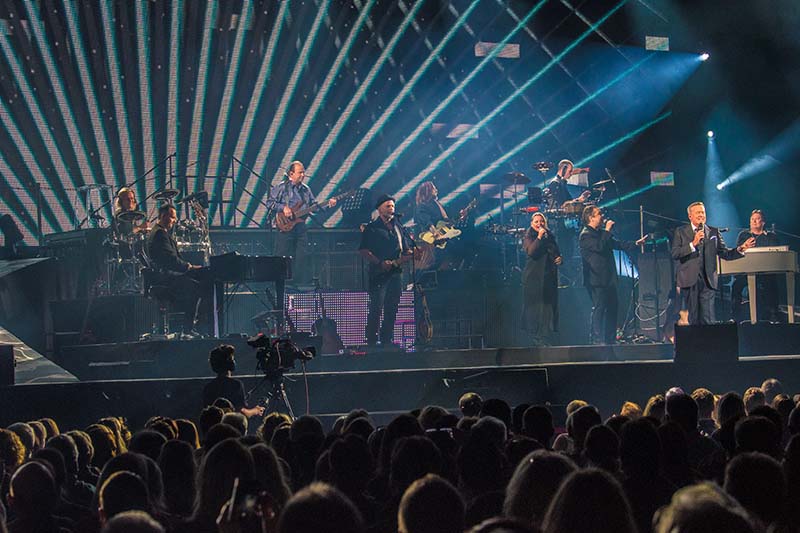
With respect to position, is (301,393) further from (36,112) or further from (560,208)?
(36,112)

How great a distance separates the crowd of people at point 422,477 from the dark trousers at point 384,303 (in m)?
6.03

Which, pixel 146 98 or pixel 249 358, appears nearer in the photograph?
pixel 249 358

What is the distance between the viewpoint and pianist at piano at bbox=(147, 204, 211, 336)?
12039 mm

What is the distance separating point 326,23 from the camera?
58.0 ft

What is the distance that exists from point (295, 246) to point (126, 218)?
270 centimetres

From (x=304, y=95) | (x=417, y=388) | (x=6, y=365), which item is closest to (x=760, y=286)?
(x=417, y=388)

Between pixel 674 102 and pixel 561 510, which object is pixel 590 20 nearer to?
pixel 674 102

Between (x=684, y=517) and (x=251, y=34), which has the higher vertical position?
(x=251, y=34)

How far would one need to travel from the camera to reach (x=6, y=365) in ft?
31.3

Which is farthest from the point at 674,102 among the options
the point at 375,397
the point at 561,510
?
the point at 561,510

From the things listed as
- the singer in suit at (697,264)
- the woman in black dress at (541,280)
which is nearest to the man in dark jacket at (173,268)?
the woman in black dress at (541,280)

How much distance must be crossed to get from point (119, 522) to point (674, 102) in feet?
58.4

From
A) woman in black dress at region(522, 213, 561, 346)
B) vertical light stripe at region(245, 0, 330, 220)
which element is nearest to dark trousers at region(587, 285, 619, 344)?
woman in black dress at region(522, 213, 561, 346)

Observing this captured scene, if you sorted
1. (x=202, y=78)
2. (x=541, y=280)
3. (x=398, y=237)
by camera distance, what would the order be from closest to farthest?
1. (x=398, y=237)
2. (x=541, y=280)
3. (x=202, y=78)
